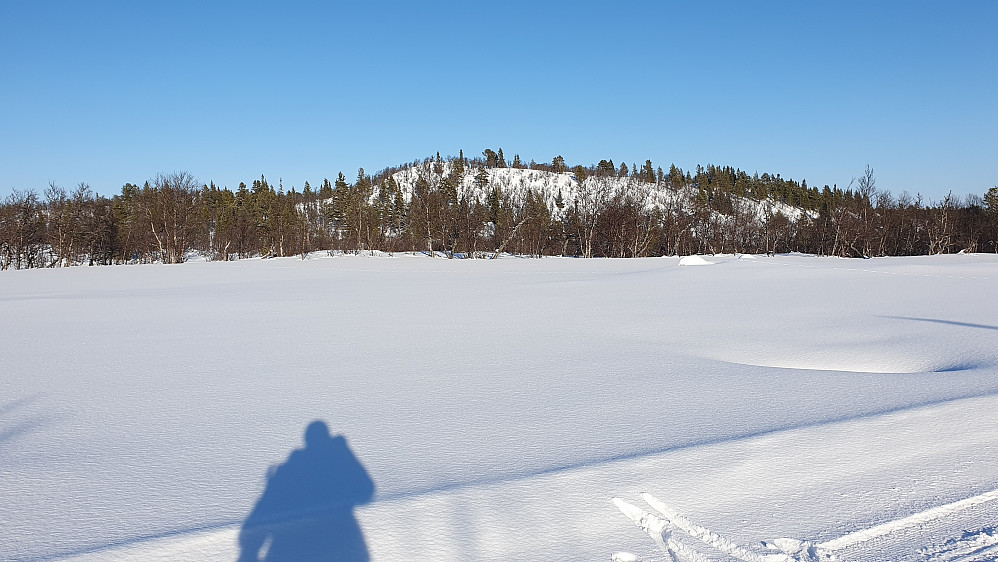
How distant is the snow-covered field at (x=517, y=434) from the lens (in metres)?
2.56

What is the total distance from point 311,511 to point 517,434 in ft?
4.97

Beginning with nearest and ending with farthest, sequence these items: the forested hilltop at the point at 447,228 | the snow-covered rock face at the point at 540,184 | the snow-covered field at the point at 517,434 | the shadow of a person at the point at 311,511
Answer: the shadow of a person at the point at 311,511 < the snow-covered field at the point at 517,434 < the forested hilltop at the point at 447,228 < the snow-covered rock face at the point at 540,184

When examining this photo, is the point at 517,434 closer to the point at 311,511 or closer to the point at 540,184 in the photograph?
the point at 311,511

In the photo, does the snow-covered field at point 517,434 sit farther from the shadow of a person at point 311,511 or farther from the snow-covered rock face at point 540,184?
the snow-covered rock face at point 540,184

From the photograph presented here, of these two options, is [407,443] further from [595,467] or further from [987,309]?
A: [987,309]

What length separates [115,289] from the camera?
17.8 meters

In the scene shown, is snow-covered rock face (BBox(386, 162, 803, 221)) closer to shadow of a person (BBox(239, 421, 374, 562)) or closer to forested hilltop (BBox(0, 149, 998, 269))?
forested hilltop (BBox(0, 149, 998, 269))

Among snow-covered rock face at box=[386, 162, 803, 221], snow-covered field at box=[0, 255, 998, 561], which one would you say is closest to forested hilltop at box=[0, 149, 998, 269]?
snow-covered rock face at box=[386, 162, 803, 221]

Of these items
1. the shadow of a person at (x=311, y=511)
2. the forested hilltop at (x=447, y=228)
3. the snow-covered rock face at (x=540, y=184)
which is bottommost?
the shadow of a person at (x=311, y=511)

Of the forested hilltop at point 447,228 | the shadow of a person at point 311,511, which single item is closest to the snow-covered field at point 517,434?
the shadow of a person at point 311,511

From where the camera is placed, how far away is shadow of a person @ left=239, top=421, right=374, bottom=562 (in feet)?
7.93

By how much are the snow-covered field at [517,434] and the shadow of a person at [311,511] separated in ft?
0.11

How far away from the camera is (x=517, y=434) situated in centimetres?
381

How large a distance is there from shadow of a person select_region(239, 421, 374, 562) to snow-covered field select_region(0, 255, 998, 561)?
3 centimetres
